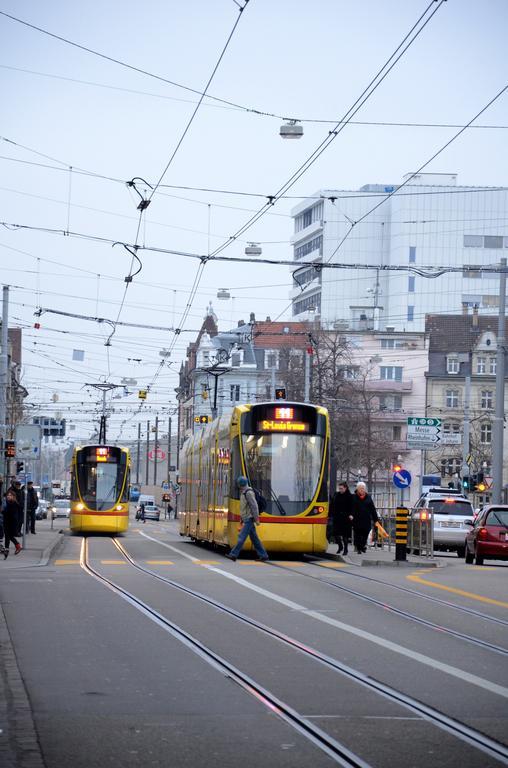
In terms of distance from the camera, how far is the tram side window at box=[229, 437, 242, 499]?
28.7 m

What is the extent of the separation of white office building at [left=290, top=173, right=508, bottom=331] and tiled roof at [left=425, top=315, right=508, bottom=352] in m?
8.23

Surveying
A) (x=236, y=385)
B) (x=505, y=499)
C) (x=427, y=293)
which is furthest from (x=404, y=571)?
(x=427, y=293)

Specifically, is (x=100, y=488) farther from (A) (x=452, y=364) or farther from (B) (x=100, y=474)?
(A) (x=452, y=364)

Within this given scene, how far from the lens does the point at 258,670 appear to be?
11.1 metres

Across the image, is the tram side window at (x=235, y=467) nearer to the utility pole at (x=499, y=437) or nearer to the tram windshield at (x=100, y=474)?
the utility pole at (x=499, y=437)

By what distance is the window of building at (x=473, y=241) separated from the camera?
374 ft

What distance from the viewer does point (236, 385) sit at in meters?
107

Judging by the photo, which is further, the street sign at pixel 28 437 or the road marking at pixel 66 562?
the street sign at pixel 28 437

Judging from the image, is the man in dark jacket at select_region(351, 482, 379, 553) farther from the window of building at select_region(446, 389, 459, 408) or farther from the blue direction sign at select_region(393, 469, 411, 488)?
the window of building at select_region(446, 389, 459, 408)

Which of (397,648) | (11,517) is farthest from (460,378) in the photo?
(397,648)

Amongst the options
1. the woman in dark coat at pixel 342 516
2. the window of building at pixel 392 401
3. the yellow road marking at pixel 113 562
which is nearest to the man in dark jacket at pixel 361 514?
the woman in dark coat at pixel 342 516

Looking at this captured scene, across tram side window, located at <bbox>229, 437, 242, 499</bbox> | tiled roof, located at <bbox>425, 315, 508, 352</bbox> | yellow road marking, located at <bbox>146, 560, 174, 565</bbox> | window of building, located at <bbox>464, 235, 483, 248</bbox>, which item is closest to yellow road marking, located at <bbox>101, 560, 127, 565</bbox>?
yellow road marking, located at <bbox>146, 560, 174, 565</bbox>

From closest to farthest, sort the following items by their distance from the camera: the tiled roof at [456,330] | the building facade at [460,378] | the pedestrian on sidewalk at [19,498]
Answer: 1. the pedestrian on sidewalk at [19,498]
2. the building facade at [460,378]
3. the tiled roof at [456,330]

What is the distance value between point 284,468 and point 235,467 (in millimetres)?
1042
